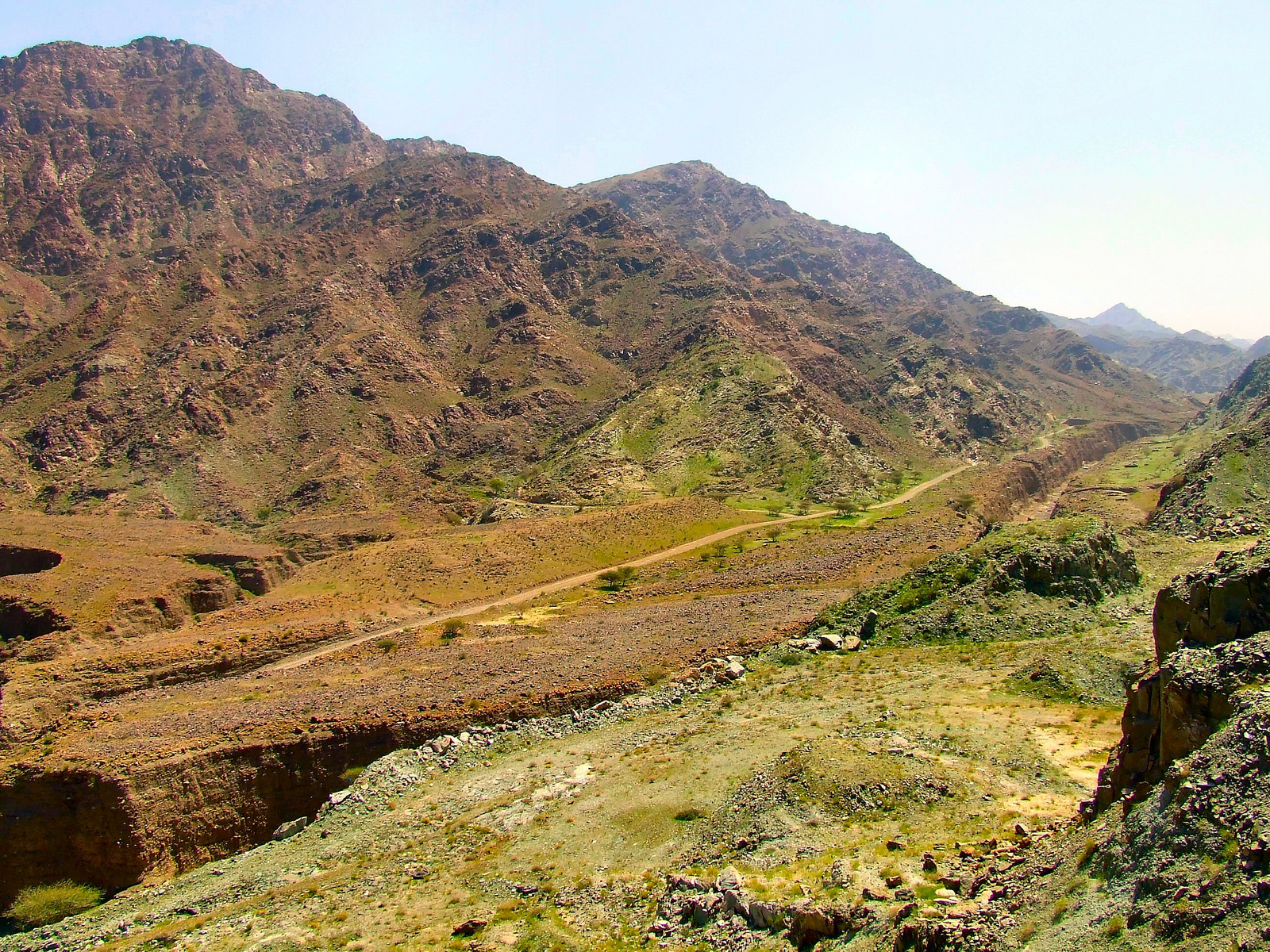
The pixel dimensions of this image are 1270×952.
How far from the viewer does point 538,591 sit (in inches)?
2394

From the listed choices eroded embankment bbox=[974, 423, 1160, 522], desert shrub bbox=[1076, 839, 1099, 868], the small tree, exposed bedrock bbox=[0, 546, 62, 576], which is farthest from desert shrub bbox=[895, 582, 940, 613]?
exposed bedrock bbox=[0, 546, 62, 576]

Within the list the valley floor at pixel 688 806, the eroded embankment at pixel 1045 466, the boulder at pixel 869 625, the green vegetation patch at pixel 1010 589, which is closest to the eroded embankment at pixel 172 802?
the valley floor at pixel 688 806

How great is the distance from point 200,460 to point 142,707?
89.1 m

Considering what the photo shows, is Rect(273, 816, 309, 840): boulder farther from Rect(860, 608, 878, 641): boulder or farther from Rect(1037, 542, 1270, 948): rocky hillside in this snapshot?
Rect(860, 608, 878, 641): boulder

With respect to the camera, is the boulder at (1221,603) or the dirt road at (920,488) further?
the dirt road at (920,488)

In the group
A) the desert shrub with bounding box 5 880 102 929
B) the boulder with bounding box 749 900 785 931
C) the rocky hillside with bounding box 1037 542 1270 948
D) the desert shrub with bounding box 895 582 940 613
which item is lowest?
the desert shrub with bounding box 5 880 102 929

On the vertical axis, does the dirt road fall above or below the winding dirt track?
above

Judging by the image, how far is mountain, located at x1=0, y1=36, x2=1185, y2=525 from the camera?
106 m

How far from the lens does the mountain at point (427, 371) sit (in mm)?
106438

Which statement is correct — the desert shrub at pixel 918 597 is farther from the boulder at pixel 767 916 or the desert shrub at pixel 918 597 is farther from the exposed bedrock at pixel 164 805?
the boulder at pixel 767 916

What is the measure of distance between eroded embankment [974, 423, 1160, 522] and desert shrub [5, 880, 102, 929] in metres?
80.7

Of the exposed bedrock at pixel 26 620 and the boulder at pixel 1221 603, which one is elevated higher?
the boulder at pixel 1221 603

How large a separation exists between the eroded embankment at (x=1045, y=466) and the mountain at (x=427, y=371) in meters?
11.7

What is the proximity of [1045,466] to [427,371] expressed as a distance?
107m
